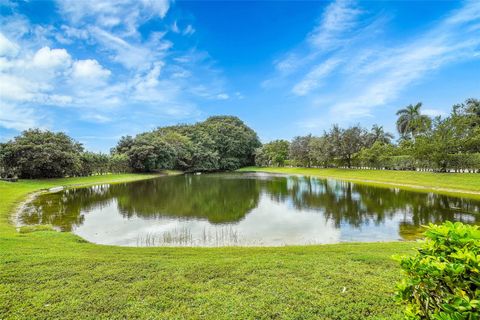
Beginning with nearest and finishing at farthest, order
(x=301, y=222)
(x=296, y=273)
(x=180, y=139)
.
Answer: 1. (x=296, y=273)
2. (x=301, y=222)
3. (x=180, y=139)

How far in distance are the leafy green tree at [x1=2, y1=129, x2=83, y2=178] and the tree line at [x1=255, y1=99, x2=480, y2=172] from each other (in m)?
43.7

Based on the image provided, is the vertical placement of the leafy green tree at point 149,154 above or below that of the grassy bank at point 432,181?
above

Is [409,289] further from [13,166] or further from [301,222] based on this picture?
[13,166]

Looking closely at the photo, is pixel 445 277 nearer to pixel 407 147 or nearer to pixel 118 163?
pixel 407 147

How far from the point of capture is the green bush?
5.97 ft

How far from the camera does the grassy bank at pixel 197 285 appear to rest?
4.09 meters

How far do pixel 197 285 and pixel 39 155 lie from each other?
35497 millimetres

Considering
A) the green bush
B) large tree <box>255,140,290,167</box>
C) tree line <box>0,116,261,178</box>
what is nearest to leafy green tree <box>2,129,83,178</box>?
tree line <box>0,116,261,178</box>

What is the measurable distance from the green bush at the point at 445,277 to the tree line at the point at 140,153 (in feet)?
127

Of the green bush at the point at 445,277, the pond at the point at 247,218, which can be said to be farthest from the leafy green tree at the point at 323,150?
the green bush at the point at 445,277

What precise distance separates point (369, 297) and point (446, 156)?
32657 mm

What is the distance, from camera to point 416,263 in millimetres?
2141

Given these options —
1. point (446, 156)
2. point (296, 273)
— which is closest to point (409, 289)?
point (296, 273)

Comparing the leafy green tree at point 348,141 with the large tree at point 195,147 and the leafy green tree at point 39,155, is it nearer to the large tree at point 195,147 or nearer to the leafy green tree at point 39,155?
the large tree at point 195,147
